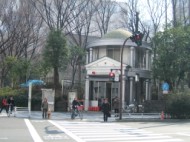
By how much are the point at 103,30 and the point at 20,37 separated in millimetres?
12705

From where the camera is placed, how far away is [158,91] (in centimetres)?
5125

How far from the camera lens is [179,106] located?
3114cm

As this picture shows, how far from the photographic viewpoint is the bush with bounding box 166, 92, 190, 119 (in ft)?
102

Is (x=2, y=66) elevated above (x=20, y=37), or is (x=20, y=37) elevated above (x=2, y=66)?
(x=20, y=37)

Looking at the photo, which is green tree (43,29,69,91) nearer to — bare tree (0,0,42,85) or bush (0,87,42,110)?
bush (0,87,42,110)

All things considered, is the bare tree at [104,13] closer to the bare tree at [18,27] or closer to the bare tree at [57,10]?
the bare tree at [57,10]

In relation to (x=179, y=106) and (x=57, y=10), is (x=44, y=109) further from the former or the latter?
(x=57, y=10)

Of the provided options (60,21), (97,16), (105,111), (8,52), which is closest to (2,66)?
(8,52)

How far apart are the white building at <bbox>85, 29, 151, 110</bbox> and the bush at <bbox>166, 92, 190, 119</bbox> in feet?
27.5

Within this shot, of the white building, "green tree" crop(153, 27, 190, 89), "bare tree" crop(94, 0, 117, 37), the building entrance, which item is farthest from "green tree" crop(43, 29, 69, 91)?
"bare tree" crop(94, 0, 117, 37)

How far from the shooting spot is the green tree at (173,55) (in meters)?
41.5

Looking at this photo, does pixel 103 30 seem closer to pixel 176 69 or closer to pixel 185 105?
pixel 176 69

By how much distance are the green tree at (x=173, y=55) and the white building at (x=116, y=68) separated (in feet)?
8.25

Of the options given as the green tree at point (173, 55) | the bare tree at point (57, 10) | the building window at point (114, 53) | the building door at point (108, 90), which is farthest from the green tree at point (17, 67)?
the green tree at point (173, 55)
